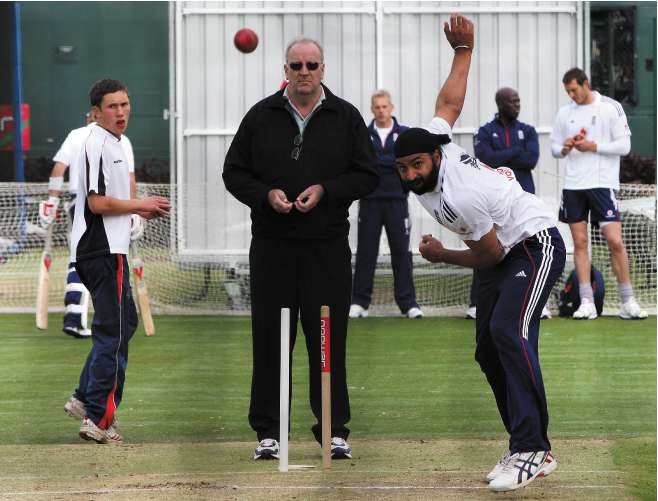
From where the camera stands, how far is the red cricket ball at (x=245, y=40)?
13.6 metres

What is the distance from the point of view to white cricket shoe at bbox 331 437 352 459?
6.68m

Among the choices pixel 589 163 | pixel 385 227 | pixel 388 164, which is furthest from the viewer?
pixel 385 227

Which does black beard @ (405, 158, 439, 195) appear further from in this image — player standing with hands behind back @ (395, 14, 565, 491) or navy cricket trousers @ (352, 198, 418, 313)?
navy cricket trousers @ (352, 198, 418, 313)

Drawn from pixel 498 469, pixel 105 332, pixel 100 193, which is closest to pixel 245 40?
→ pixel 100 193

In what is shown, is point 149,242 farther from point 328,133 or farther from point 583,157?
point 328,133

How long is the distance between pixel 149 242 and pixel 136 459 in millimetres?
7369

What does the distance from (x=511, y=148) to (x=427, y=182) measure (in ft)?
19.7

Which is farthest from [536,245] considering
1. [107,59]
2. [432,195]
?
[107,59]

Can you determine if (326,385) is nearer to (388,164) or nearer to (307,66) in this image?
(307,66)

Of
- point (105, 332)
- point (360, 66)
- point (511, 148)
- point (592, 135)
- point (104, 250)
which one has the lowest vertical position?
point (105, 332)

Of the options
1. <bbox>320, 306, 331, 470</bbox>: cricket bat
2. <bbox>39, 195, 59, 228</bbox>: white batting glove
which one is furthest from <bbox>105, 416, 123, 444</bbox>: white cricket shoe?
<bbox>39, 195, 59, 228</bbox>: white batting glove

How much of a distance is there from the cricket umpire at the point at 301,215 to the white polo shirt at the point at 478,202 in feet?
2.15

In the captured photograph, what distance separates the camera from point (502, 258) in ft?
20.5

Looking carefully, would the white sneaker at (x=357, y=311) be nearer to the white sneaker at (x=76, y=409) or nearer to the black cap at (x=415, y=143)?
the white sneaker at (x=76, y=409)
